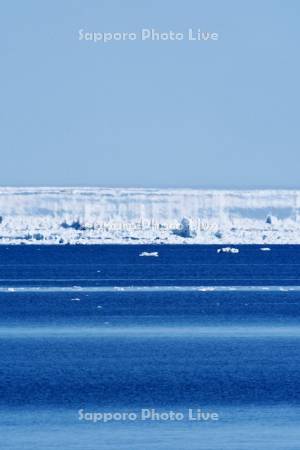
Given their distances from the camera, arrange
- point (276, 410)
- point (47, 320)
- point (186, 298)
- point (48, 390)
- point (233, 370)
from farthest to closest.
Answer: point (186, 298), point (47, 320), point (233, 370), point (48, 390), point (276, 410)

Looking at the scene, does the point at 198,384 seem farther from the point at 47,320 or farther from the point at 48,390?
the point at 47,320

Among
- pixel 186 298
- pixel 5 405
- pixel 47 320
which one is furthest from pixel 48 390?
pixel 186 298

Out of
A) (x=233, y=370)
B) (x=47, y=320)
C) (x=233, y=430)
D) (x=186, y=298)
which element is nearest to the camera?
(x=233, y=430)

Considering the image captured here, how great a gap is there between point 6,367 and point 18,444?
22.1 ft

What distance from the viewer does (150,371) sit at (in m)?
19.4

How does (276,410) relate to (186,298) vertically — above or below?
below

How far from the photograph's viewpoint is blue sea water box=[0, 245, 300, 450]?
14.0m

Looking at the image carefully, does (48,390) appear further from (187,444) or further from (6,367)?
(187,444)

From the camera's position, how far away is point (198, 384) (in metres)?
17.9

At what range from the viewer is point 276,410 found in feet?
50.9

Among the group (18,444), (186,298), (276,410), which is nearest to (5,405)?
(18,444)

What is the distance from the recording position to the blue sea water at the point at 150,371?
45.9ft

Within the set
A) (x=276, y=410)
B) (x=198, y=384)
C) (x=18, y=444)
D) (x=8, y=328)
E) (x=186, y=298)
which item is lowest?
(x=18, y=444)

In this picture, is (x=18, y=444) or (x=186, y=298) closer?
(x=18, y=444)
